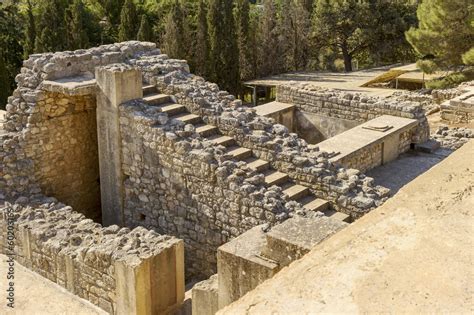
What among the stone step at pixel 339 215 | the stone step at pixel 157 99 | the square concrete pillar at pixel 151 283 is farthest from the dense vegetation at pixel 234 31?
the square concrete pillar at pixel 151 283

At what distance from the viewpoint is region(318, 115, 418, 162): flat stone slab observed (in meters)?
11.6

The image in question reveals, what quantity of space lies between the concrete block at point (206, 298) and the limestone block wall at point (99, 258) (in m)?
1.05

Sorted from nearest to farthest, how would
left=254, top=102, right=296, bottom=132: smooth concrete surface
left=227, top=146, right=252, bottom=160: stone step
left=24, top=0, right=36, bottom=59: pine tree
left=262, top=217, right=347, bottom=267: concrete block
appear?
left=262, top=217, right=347, bottom=267: concrete block → left=227, top=146, right=252, bottom=160: stone step → left=254, top=102, right=296, bottom=132: smooth concrete surface → left=24, top=0, right=36, bottom=59: pine tree

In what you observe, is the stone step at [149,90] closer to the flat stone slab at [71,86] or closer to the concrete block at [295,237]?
the flat stone slab at [71,86]

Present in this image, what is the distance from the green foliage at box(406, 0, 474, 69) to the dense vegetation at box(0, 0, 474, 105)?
2.2 inches

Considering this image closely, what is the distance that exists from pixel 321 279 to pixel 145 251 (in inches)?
183

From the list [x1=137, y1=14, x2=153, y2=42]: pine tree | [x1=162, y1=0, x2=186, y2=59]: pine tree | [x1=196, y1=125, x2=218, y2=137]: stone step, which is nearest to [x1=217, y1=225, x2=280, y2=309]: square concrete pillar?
[x1=196, y1=125, x2=218, y2=137]: stone step

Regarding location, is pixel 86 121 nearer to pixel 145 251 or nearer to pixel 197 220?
pixel 197 220

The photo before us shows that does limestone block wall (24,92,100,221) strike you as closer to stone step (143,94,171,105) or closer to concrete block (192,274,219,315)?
stone step (143,94,171,105)

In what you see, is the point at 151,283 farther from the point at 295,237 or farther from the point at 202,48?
the point at 202,48

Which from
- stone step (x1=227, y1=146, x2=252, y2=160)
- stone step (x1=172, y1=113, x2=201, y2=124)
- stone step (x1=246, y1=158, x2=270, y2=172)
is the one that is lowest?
stone step (x1=246, y1=158, x2=270, y2=172)

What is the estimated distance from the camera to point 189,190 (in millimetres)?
9016

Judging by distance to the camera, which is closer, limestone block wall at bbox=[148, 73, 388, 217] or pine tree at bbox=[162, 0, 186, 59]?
limestone block wall at bbox=[148, 73, 388, 217]

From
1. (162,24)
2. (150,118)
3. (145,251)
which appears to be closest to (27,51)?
(162,24)
